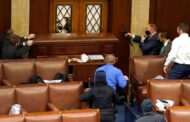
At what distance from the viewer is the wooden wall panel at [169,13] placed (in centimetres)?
1178

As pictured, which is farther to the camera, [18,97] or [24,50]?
[24,50]

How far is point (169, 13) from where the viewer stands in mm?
11891

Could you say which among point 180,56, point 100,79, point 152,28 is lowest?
point 100,79

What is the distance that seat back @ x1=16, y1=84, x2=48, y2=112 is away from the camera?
8.48 metres

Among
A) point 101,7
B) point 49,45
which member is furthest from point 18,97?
point 101,7

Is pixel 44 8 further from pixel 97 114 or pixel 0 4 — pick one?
pixel 97 114

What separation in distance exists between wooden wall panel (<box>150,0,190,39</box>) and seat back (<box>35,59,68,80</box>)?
2619 millimetres

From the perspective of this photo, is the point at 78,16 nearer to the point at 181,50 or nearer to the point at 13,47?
the point at 13,47

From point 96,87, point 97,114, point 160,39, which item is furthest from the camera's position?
point 160,39

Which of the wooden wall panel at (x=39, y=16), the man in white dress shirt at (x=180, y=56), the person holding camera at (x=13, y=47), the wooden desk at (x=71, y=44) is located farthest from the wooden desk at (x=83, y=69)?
the man in white dress shirt at (x=180, y=56)

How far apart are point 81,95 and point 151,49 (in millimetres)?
3079

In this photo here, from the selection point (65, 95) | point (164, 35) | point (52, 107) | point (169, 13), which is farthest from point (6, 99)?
point (169, 13)

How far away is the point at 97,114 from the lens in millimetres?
7504

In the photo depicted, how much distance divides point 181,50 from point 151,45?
1414 millimetres
